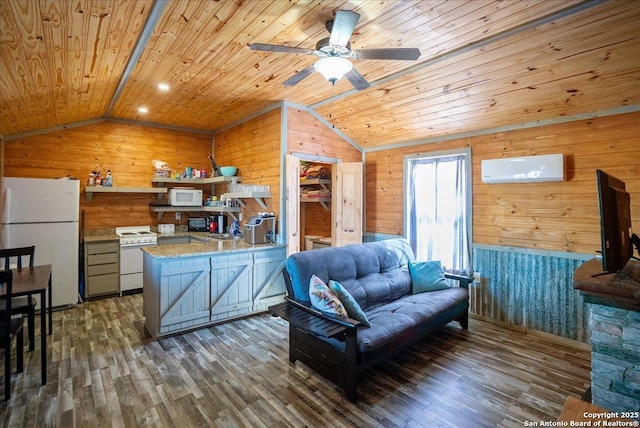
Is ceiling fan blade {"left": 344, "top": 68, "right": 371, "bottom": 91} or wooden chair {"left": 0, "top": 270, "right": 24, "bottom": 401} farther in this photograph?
ceiling fan blade {"left": 344, "top": 68, "right": 371, "bottom": 91}

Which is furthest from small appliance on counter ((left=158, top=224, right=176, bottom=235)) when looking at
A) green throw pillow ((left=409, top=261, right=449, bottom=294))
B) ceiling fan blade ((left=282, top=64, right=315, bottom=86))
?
green throw pillow ((left=409, top=261, right=449, bottom=294))

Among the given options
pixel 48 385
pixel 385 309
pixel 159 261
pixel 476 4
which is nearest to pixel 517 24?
pixel 476 4

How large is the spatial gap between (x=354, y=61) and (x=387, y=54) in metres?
0.99

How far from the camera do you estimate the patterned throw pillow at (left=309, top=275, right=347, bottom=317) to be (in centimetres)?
251

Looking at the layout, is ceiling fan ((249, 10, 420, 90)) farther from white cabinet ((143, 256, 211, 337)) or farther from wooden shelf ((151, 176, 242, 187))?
wooden shelf ((151, 176, 242, 187))

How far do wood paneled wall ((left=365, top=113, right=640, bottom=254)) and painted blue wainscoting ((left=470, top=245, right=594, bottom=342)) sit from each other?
0.39 ft

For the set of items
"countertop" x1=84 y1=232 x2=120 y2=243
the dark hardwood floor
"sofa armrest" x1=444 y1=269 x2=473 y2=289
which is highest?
"countertop" x1=84 y1=232 x2=120 y2=243

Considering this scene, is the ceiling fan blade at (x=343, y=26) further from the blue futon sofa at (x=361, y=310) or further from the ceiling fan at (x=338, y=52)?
the blue futon sofa at (x=361, y=310)

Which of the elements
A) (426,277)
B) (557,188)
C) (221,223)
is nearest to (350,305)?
(426,277)

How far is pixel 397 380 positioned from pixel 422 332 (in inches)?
20.8

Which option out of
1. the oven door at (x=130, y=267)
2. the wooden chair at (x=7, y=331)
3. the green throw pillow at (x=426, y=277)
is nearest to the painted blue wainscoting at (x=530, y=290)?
the green throw pillow at (x=426, y=277)

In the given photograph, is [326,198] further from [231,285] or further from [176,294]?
[176,294]

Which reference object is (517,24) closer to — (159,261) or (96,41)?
(96,41)

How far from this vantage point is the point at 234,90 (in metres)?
3.84
